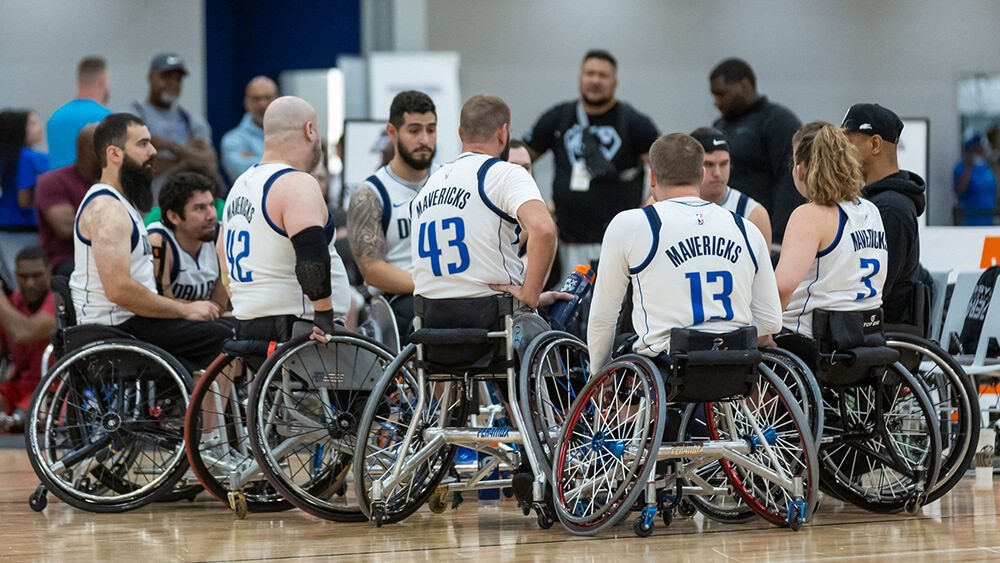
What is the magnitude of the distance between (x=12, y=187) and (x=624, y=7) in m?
5.83

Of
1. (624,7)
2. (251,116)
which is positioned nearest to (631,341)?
(251,116)

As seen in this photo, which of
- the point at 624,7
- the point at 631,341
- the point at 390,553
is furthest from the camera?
the point at 624,7

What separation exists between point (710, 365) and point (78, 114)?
5.00 meters

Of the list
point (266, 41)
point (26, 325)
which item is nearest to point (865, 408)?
point (26, 325)

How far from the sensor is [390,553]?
11.8 ft

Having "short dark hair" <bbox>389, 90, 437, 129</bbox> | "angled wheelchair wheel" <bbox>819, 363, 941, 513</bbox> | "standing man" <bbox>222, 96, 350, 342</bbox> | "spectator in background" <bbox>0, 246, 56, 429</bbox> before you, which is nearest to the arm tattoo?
"short dark hair" <bbox>389, 90, 437, 129</bbox>

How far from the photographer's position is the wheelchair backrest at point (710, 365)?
3.56 meters

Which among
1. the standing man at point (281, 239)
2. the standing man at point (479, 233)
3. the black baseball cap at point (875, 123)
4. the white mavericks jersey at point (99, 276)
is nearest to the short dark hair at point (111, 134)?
the white mavericks jersey at point (99, 276)

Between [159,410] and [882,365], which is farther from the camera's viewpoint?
[159,410]

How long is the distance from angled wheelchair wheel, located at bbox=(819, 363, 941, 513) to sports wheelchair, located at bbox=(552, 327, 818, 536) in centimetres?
33

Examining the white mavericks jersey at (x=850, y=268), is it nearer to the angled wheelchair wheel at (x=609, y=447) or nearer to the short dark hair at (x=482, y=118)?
the angled wheelchair wheel at (x=609, y=447)

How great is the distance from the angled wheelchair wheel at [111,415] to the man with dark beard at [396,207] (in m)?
0.93

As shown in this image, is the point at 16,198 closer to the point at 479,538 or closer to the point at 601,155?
the point at 601,155

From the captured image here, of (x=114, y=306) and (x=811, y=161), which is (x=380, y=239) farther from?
(x=811, y=161)
